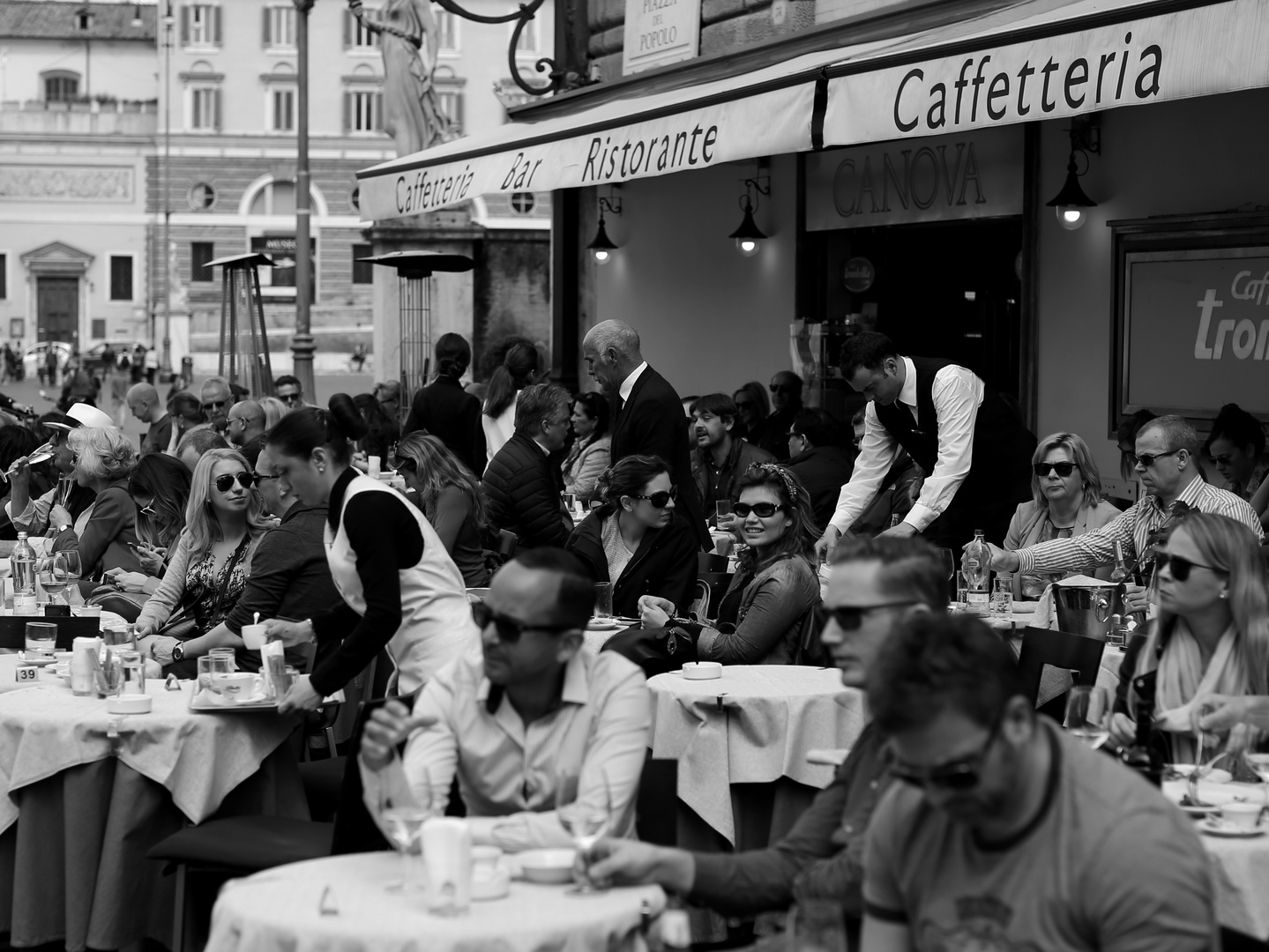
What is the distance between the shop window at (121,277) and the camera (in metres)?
76.8

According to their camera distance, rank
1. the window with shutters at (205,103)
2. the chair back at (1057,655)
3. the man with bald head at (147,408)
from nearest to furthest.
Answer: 1. the chair back at (1057,655)
2. the man with bald head at (147,408)
3. the window with shutters at (205,103)

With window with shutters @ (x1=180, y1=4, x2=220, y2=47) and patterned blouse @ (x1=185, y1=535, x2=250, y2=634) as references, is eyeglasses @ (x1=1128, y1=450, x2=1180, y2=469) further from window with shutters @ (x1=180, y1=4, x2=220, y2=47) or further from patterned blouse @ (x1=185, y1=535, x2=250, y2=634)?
window with shutters @ (x1=180, y1=4, x2=220, y2=47)

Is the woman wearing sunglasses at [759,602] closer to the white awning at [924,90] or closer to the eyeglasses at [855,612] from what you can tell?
the white awning at [924,90]

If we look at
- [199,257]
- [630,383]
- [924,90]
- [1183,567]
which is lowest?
[1183,567]

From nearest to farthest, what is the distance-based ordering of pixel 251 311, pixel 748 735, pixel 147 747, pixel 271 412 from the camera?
pixel 147 747 → pixel 748 735 → pixel 271 412 → pixel 251 311

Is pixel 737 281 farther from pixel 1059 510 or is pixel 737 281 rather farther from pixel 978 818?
pixel 978 818

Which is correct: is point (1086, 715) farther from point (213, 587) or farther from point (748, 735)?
point (213, 587)

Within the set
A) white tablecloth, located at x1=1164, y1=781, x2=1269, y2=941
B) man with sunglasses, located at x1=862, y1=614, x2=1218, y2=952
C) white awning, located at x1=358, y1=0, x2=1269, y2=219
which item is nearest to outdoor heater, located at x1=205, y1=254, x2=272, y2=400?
white awning, located at x1=358, y1=0, x2=1269, y2=219

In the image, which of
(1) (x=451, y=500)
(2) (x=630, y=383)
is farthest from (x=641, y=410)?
(1) (x=451, y=500)

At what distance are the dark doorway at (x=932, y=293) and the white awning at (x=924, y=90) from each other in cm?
244

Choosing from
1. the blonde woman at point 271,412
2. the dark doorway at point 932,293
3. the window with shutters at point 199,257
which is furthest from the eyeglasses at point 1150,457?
the window with shutters at point 199,257

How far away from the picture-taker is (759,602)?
6078 mm

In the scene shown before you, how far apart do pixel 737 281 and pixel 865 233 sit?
1531mm

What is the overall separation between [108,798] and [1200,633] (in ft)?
10.2
